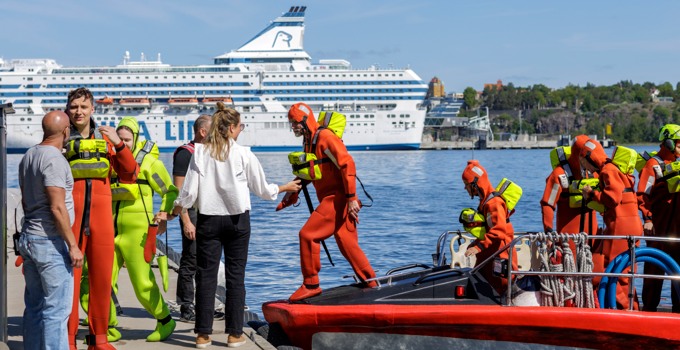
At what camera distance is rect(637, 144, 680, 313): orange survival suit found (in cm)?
739

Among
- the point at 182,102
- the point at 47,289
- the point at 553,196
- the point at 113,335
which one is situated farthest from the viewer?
the point at 182,102

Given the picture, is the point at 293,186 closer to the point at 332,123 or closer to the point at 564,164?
the point at 332,123

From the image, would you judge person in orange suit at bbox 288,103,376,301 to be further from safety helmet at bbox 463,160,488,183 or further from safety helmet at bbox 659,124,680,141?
safety helmet at bbox 659,124,680,141

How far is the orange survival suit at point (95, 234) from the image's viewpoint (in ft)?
19.3

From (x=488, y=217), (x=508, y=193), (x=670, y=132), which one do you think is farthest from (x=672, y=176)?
(x=488, y=217)

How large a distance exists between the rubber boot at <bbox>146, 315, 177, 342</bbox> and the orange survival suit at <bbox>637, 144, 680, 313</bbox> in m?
3.70

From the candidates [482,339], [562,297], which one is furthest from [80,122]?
[562,297]

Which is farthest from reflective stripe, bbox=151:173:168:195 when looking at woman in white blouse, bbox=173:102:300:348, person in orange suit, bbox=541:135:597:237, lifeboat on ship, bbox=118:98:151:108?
lifeboat on ship, bbox=118:98:151:108

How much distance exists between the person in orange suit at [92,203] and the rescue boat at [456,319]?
139cm

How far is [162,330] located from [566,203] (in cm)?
367

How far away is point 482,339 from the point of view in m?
6.26

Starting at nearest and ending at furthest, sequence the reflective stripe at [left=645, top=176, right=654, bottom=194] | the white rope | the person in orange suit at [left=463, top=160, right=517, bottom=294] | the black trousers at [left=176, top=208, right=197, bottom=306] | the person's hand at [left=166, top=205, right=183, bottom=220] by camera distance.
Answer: the white rope < the person's hand at [left=166, top=205, right=183, bottom=220] < the person in orange suit at [left=463, top=160, right=517, bottom=294] < the black trousers at [left=176, top=208, right=197, bottom=306] < the reflective stripe at [left=645, top=176, right=654, bottom=194]


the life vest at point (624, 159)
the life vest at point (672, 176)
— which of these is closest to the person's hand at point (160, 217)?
the life vest at point (624, 159)

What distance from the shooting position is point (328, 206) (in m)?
7.06
